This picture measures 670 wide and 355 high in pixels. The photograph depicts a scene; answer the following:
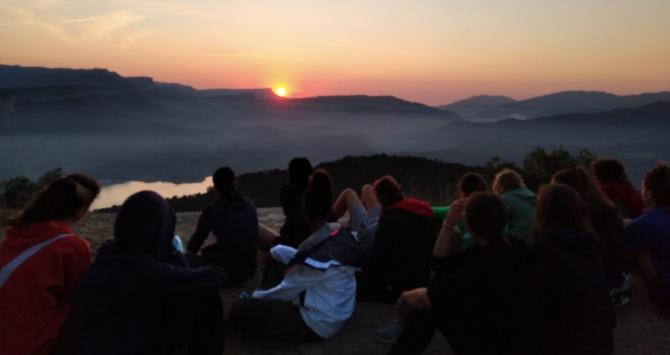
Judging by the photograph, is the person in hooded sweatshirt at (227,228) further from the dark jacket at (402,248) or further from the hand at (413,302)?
the hand at (413,302)

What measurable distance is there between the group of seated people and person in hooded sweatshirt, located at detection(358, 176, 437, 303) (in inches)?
15.7

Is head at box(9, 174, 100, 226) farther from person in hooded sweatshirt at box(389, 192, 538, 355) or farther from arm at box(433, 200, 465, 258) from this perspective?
arm at box(433, 200, 465, 258)

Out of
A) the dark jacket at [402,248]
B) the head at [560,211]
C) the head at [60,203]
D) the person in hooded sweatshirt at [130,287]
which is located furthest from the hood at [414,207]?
the head at [60,203]

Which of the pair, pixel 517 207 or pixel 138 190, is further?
pixel 517 207

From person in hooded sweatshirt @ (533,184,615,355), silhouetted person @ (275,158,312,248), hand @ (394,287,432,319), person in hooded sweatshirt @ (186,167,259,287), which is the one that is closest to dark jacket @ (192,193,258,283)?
person in hooded sweatshirt @ (186,167,259,287)

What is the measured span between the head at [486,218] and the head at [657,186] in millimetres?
2020

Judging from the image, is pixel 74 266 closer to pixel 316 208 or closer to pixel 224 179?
pixel 316 208

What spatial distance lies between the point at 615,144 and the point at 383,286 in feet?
351

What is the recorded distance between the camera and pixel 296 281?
391cm

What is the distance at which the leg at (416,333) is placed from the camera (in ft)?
11.2

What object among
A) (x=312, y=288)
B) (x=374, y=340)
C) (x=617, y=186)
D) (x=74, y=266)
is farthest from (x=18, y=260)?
(x=617, y=186)

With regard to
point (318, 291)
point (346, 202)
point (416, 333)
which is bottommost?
point (416, 333)

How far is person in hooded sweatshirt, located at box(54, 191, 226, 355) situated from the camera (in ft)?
9.64

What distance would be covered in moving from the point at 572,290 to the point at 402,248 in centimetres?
151
